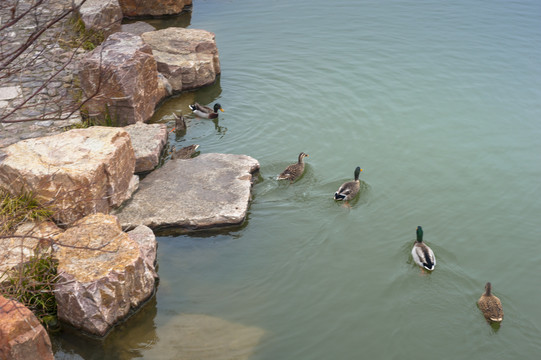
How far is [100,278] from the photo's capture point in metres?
7.36

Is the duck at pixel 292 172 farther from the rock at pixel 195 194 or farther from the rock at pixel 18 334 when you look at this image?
the rock at pixel 18 334

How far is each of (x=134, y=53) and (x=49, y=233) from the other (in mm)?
5604

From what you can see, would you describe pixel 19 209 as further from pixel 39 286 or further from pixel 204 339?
pixel 204 339

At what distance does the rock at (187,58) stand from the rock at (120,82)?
1434mm

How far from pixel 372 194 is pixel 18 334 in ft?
21.4

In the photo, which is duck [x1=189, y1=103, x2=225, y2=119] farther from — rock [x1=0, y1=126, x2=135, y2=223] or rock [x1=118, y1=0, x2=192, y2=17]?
rock [x1=118, y1=0, x2=192, y2=17]

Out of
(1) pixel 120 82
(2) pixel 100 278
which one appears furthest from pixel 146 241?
(1) pixel 120 82

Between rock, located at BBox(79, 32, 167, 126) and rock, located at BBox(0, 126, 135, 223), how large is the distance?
6.75 feet

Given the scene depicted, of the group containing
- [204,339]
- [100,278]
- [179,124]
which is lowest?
[204,339]

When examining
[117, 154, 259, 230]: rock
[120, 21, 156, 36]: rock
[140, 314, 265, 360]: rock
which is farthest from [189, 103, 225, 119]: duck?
[140, 314, 265, 360]: rock

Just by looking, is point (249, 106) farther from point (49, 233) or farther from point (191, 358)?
point (191, 358)

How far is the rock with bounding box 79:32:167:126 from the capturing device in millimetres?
12070

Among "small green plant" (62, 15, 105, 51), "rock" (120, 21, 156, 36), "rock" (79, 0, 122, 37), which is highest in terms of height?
"rock" (79, 0, 122, 37)

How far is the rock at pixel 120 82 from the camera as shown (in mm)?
12070
